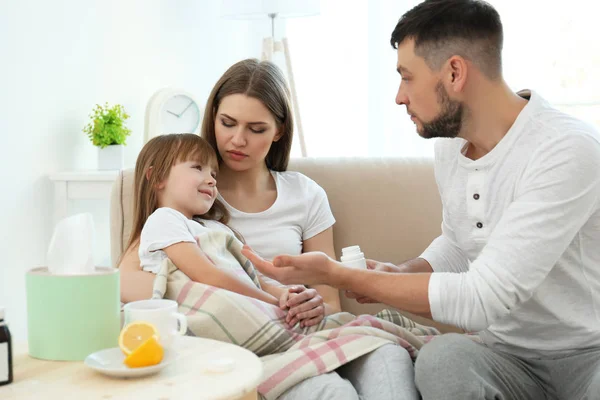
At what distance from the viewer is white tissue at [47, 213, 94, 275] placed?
1217mm

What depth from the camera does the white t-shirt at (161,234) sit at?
1.72m

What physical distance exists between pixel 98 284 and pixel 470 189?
0.84 m

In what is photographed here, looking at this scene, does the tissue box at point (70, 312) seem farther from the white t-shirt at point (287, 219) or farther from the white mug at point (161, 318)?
the white t-shirt at point (287, 219)

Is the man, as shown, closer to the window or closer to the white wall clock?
the white wall clock

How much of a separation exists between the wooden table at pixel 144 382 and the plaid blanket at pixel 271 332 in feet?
0.94

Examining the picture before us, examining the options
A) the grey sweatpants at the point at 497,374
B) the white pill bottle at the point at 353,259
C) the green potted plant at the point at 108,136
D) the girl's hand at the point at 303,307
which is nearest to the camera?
the grey sweatpants at the point at 497,374

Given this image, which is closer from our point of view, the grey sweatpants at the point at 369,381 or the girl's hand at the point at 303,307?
the grey sweatpants at the point at 369,381

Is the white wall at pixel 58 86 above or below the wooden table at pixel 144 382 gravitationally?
above

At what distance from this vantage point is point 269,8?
329 cm

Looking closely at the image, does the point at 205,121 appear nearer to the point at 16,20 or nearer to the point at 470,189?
the point at 470,189

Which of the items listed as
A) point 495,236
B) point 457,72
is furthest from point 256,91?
point 495,236

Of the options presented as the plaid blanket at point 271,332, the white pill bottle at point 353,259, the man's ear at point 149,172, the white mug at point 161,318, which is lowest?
the plaid blanket at point 271,332

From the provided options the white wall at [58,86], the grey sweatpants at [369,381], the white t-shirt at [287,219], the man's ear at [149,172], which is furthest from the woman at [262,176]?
the white wall at [58,86]

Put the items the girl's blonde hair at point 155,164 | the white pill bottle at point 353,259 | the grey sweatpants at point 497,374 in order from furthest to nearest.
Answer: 1. the girl's blonde hair at point 155,164
2. the white pill bottle at point 353,259
3. the grey sweatpants at point 497,374
